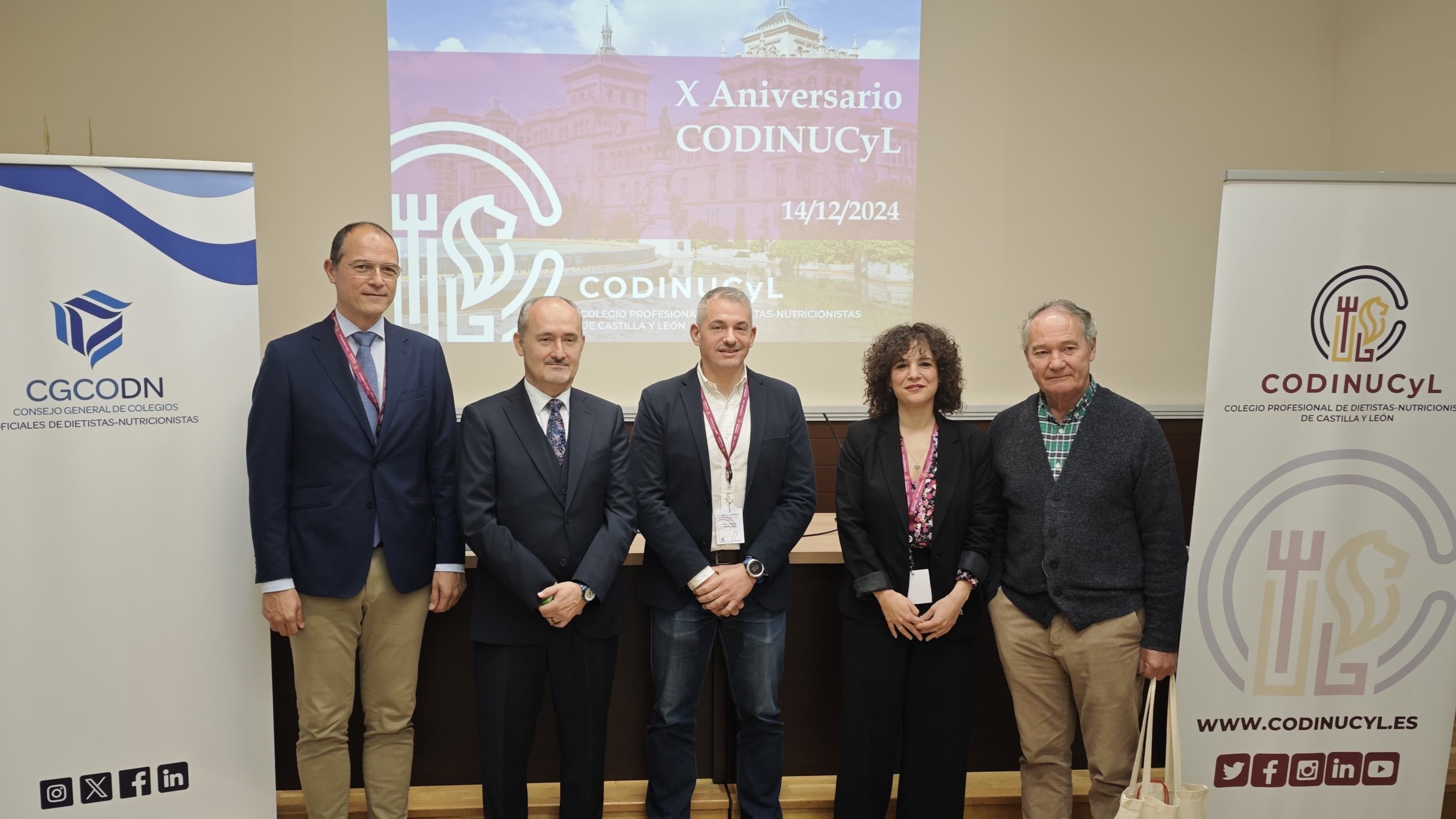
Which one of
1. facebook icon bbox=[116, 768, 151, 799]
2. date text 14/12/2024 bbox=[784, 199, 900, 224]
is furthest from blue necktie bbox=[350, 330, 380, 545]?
date text 14/12/2024 bbox=[784, 199, 900, 224]

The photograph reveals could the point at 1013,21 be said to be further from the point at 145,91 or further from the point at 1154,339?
the point at 145,91

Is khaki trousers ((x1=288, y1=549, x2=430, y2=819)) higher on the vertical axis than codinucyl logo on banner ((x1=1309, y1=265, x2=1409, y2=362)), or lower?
lower

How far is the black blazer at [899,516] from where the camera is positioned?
2.46 m

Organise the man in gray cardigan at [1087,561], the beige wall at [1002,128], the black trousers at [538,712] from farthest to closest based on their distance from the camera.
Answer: the beige wall at [1002,128], the black trousers at [538,712], the man in gray cardigan at [1087,561]

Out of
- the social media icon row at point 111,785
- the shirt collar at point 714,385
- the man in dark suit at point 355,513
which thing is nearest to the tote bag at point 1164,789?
the shirt collar at point 714,385

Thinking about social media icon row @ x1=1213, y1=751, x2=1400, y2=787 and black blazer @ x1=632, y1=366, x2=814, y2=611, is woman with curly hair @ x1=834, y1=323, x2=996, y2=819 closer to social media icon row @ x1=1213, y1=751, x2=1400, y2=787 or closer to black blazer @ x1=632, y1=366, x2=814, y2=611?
black blazer @ x1=632, y1=366, x2=814, y2=611

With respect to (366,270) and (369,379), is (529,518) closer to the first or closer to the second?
(369,379)

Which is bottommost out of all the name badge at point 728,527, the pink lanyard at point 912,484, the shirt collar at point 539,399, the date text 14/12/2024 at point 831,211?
the name badge at point 728,527

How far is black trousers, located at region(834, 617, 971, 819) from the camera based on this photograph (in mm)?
2516

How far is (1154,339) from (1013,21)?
71.8 inches

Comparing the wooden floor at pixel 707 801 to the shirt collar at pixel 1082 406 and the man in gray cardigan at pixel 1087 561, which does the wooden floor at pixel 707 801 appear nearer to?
the man in gray cardigan at pixel 1087 561

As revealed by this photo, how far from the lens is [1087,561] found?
2320mm

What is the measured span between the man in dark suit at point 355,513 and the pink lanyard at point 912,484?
1337 millimetres

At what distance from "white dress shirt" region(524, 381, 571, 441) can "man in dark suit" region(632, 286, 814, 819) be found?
7.9 inches
